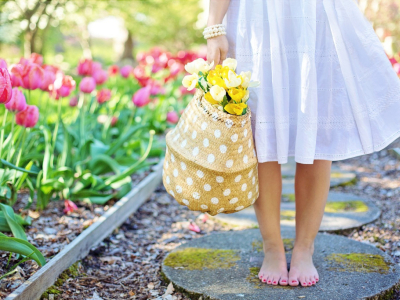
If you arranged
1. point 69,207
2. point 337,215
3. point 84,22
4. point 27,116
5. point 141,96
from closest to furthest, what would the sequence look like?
1. point 27,116
2. point 69,207
3. point 337,215
4. point 141,96
5. point 84,22

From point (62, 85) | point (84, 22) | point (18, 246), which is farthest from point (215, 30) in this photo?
point (84, 22)

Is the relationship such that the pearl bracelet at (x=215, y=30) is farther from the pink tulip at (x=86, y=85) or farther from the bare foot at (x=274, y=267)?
the pink tulip at (x=86, y=85)

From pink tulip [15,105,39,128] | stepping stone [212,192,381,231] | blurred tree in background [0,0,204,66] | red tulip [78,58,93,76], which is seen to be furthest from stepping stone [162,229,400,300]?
blurred tree in background [0,0,204,66]

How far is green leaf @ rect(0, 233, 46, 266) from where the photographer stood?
1.69m

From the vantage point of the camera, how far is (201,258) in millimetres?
2105

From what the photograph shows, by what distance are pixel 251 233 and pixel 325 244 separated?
0.36 meters

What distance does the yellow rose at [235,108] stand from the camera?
4.98 ft

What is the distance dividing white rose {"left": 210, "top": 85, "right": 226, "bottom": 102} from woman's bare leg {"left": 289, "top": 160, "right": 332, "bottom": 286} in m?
0.52

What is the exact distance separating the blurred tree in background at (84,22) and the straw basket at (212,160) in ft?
15.3

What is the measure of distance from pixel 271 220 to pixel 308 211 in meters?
0.14

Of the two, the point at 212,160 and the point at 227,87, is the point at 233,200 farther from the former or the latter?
the point at 227,87

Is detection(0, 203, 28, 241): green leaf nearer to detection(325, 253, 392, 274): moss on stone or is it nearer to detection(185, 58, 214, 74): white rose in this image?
detection(185, 58, 214, 74): white rose

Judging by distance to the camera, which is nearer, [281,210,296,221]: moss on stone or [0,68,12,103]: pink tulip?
[0,68,12,103]: pink tulip

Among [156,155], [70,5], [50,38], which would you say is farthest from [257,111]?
[50,38]
